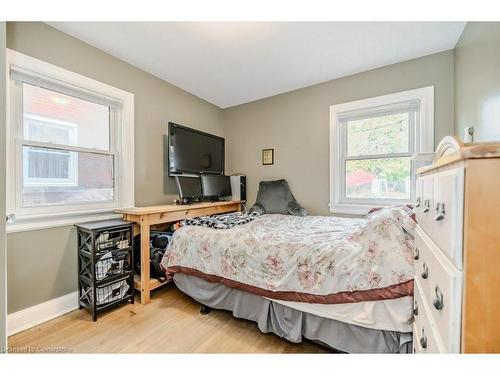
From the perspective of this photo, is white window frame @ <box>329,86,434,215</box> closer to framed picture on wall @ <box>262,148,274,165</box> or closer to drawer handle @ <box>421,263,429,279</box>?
framed picture on wall @ <box>262,148,274,165</box>

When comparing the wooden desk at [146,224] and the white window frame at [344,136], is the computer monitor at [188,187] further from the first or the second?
the white window frame at [344,136]

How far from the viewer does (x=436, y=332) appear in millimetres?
651

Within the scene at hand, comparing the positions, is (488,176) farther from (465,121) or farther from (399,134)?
(399,134)

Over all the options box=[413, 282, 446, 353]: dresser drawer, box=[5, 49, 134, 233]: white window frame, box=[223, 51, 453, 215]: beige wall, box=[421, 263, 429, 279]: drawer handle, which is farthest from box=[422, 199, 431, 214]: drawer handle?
box=[5, 49, 134, 233]: white window frame

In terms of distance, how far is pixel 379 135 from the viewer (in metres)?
2.57

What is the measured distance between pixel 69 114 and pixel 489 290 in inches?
110

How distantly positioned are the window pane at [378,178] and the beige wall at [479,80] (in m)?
0.58

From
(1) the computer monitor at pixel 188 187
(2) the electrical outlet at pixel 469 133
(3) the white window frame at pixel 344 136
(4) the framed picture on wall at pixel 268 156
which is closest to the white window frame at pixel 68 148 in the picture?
(1) the computer monitor at pixel 188 187

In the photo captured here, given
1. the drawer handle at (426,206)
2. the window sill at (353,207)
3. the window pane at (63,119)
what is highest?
the window pane at (63,119)

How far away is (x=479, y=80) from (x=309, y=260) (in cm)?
187

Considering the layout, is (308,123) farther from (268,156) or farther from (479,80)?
(479,80)

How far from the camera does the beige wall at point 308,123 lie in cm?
220

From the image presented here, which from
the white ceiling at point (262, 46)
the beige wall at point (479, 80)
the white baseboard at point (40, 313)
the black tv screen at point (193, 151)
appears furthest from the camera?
the black tv screen at point (193, 151)

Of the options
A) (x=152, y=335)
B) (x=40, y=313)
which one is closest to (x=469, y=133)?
(x=152, y=335)
